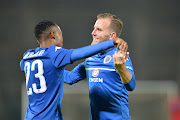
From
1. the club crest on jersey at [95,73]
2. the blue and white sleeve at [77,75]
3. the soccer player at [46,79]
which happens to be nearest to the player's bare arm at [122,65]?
the soccer player at [46,79]

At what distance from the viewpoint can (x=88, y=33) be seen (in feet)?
26.9

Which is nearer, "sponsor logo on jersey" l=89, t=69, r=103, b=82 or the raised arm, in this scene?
the raised arm

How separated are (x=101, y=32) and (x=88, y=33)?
4.96 meters

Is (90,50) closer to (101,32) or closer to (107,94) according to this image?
(107,94)

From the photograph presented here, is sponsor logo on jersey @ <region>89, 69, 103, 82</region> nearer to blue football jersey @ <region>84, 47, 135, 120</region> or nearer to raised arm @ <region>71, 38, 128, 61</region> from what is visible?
blue football jersey @ <region>84, 47, 135, 120</region>

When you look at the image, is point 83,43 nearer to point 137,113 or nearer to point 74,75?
point 137,113

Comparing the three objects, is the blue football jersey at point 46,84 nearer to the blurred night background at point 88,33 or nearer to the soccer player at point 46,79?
the soccer player at point 46,79

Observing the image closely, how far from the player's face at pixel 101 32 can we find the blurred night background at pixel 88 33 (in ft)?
14.5

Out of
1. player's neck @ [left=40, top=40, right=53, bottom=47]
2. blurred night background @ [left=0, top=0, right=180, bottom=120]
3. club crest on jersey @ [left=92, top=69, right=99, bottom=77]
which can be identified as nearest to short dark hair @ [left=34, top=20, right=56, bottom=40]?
player's neck @ [left=40, top=40, right=53, bottom=47]

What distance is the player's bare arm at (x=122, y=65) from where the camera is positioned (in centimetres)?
257

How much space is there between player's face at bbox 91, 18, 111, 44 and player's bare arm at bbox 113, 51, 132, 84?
66 cm

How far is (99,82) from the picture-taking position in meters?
3.06

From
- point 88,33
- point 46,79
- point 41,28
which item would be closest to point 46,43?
point 41,28

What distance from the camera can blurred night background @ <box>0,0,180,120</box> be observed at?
802 cm
